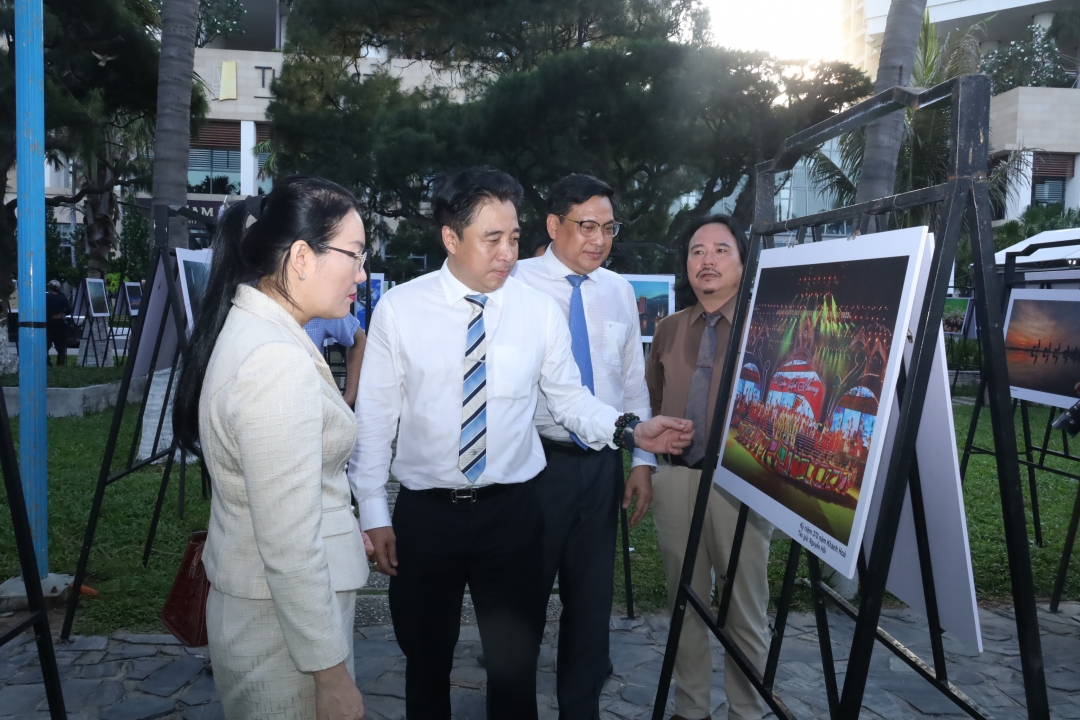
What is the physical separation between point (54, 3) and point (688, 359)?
44.4 feet

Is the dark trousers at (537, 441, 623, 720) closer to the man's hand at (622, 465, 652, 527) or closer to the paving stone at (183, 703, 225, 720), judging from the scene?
Answer: the man's hand at (622, 465, 652, 527)

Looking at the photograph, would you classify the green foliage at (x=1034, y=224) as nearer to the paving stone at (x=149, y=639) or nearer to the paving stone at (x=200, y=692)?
the paving stone at (x=149, y=639)

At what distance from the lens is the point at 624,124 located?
45.8 ft

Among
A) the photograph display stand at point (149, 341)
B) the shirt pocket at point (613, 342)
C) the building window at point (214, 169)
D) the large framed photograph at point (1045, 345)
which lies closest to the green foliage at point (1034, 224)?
the large framed photograph at point (1045, 345)

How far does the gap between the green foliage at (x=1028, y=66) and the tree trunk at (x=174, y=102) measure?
31.4 m

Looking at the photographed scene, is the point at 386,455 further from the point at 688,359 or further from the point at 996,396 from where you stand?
the point at 996,396

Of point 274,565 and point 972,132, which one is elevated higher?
point 972,132

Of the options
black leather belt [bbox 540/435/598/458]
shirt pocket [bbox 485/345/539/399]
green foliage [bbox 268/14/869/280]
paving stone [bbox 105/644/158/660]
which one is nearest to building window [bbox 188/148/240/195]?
green foliage [bbox 268/14/869/280]

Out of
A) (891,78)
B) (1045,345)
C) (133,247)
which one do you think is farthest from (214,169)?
(1045,345)

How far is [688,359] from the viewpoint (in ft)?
10.5

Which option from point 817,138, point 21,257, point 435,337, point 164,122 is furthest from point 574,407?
point 164,122

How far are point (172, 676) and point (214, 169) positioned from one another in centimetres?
3816

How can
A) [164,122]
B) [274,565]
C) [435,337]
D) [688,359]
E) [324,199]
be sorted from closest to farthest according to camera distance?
[274,565] < [324,199] < [435,337] < [688,359] < [164,122]

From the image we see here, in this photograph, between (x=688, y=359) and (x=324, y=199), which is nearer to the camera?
(x=324, y=199)
